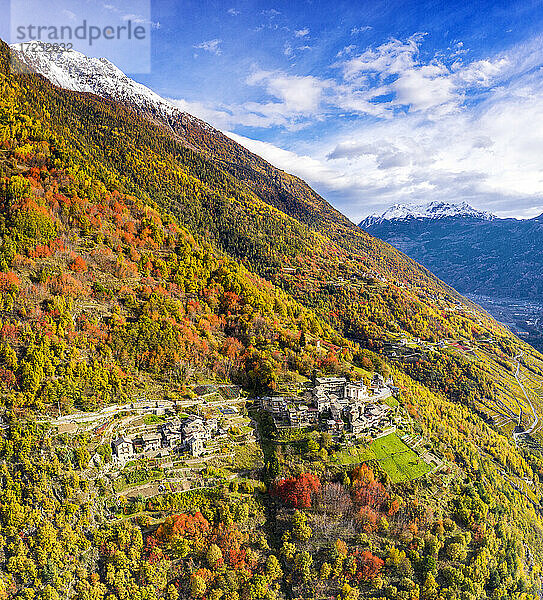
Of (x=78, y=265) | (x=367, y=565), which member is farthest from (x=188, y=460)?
(x=78, y=265)

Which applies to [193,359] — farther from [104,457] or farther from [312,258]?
[312,258]

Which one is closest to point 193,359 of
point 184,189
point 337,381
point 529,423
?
point 337,381

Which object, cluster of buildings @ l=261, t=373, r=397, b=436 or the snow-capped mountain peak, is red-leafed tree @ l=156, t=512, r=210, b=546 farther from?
the snow-capped mountain peak

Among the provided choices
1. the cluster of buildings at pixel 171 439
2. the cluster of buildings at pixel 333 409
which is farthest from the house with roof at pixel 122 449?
the cluster of buildings at pixel 333 409

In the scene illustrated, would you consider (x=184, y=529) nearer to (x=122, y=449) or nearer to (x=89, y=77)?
(x=122, y=449)

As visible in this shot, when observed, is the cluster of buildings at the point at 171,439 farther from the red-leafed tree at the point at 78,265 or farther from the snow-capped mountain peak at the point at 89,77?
the snow-capped mountain peak at the point at 89,77
